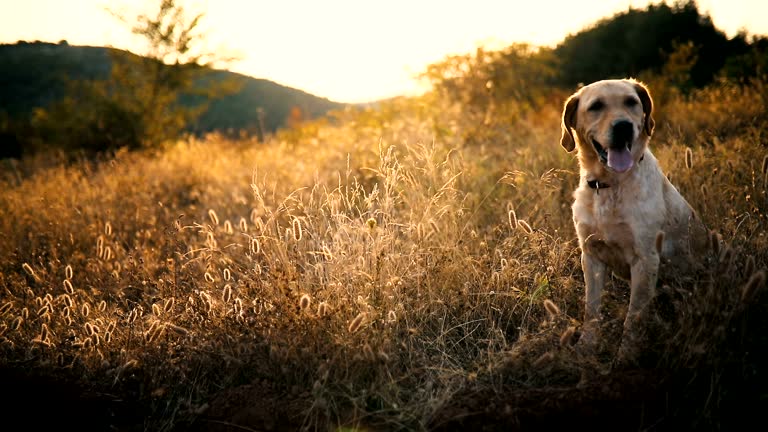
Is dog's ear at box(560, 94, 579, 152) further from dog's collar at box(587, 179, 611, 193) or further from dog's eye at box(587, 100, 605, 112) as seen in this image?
dog's collar at box(587, 179, 611, 193)

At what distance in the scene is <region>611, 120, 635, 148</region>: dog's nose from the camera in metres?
2.73

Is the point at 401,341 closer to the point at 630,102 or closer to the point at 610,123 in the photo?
the point at 610,123

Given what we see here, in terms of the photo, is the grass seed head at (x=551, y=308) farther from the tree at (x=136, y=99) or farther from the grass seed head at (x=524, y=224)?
the tree at (x=136, y=99)

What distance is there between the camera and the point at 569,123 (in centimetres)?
327

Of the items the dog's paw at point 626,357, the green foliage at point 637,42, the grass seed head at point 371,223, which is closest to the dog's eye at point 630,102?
the dog's paw at point 626,357

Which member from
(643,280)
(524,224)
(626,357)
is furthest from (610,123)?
(626,357)

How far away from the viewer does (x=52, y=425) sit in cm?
246

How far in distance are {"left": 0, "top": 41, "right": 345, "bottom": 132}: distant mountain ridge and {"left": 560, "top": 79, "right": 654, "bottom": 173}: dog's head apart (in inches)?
535

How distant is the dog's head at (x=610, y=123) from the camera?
2.75m

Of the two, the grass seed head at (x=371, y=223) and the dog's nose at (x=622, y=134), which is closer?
the dog's nose at (x=622, y=134)

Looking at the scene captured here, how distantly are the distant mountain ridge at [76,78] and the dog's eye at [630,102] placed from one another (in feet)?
45.5

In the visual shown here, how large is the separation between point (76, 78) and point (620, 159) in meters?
20.4

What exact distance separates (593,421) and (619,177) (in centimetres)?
140

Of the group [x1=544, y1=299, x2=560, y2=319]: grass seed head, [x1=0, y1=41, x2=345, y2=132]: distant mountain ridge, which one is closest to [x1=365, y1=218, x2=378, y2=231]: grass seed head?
[x1=544, y1=299, x2=560, y2=319]: grass seed head
